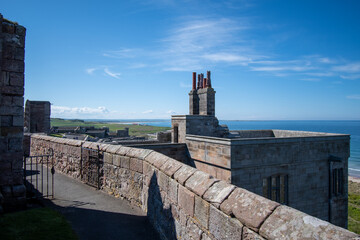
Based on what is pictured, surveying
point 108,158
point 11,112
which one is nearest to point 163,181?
point 108,158

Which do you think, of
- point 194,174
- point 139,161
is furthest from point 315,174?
point 194,174

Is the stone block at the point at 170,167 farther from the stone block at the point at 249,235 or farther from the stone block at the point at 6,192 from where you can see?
the stone block at the point at 6,192

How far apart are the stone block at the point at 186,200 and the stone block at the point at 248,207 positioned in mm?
867

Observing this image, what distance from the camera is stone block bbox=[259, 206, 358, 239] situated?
6.23 feet

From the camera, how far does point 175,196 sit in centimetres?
441

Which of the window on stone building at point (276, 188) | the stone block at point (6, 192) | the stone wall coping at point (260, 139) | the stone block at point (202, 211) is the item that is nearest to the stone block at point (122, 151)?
the stone block at point (6, 192)

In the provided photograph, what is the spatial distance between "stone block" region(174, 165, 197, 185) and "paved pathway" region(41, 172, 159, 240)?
161 centimetres

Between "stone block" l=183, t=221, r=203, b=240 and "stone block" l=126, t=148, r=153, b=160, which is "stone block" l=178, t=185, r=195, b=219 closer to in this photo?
"stone block" l=183, t=221, r=203, b=240

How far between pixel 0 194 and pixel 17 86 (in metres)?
2.71

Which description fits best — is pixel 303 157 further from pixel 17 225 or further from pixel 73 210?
pixel 17 225

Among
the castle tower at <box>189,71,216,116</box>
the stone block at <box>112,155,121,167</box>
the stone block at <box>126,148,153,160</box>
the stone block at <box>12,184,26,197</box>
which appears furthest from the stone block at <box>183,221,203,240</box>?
the castle tower at <box>189,71,216,116</box>

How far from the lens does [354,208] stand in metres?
28.2

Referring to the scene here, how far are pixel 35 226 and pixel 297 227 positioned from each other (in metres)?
5.19

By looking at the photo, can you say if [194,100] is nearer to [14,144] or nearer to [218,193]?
[14,144]
